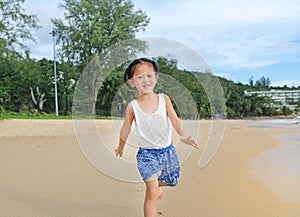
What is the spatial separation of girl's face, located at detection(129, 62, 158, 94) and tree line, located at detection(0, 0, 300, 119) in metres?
0.23

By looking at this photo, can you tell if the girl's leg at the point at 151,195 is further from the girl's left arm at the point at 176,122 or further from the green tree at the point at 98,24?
the green tree at the point at 98,24

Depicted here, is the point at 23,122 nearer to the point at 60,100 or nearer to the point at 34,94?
the point at 60,100

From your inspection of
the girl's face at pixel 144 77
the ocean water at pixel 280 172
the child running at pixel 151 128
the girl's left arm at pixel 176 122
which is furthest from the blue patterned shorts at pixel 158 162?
the ocean water at pixel 280 172

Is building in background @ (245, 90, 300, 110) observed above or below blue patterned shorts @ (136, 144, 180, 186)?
above

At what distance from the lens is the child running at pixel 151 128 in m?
2.70

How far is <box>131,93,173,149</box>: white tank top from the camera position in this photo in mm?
2688

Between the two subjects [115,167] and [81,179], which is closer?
[115,167]

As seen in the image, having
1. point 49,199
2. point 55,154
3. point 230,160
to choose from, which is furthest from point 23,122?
point 49,199

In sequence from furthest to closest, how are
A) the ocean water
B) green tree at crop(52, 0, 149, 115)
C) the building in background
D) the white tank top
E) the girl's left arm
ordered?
1. the building in background
2. green tree at crop(52, 0, 149, 115)
3. the ocean water
4. the girl's left arm
5. the white tank top

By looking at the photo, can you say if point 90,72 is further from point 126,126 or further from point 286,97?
point 286,97

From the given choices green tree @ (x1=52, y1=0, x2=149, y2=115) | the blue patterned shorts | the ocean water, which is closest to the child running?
the blue patterned shorts

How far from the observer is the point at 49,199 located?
4.00 meters

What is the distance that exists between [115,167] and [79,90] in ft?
2.60

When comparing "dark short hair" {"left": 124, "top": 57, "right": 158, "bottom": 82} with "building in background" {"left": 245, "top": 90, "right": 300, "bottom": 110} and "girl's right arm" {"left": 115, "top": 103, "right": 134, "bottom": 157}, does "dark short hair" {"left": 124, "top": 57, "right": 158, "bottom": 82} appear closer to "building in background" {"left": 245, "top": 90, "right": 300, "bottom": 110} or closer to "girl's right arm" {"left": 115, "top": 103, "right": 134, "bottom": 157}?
"girl's right arm" {"left": 115, "top": 103, "right": 134, "bottom": 157}
